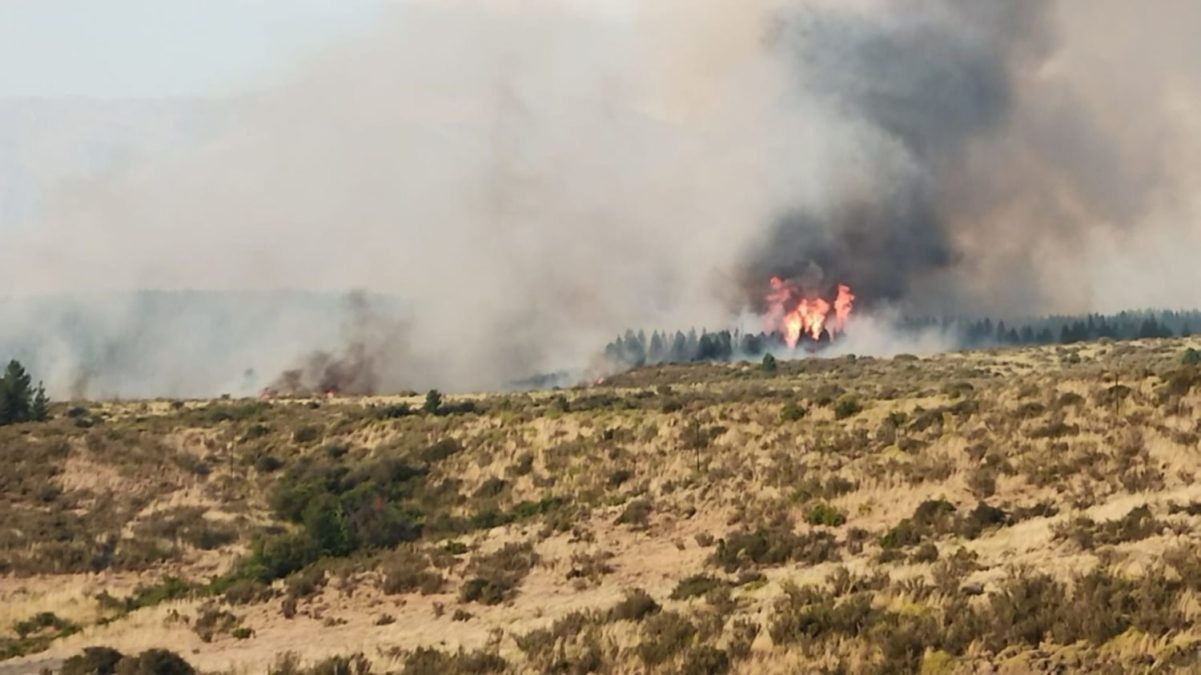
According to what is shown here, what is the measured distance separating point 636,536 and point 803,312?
332 feet

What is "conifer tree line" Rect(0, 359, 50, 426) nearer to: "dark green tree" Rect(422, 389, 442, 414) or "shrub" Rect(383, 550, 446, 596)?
"dark green tree" Rect(422, 389, 442, 414)

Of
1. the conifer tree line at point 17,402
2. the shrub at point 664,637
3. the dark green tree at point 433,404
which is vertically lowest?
the shrub at point 664,637

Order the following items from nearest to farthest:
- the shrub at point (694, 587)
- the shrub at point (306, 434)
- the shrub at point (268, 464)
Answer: the shrub at point (694, 587)
the shrub at point (268, 464)
the shrub at point (306, 434)

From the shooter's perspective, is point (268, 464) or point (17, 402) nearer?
point (268, 464)

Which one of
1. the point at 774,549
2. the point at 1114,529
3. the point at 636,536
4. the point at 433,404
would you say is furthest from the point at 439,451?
the point at 1114,529

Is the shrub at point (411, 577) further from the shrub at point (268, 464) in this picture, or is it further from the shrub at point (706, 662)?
the shrub at point (268, 464)

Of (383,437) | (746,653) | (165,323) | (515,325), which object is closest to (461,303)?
(515,325)

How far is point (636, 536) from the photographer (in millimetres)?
32250

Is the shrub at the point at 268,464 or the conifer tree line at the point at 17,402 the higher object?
the conifer tree line at the point at 17,402

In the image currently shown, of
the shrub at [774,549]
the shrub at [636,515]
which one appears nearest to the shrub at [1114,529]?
the shrub at [774,549]

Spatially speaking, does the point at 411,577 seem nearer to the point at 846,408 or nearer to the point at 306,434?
the point at 846,408

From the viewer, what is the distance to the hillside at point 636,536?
1497cm

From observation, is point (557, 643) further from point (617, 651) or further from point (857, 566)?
point (857, 566)

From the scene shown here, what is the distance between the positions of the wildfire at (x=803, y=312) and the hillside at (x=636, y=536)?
7456 centimetres
